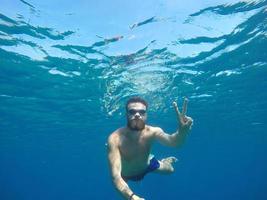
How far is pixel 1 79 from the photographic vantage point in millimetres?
23609

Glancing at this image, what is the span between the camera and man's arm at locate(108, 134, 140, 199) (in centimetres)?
701

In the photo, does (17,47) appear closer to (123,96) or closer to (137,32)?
(137,32)

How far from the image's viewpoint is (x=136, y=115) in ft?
28.2

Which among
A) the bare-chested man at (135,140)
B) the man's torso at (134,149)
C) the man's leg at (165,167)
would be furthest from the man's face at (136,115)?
the man's leg at (165,167)

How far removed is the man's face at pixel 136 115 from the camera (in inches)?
335

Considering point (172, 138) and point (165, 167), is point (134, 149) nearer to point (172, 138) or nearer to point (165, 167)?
point (172, 138)

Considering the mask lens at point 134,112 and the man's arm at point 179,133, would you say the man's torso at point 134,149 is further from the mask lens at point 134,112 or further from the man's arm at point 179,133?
the mask lens at point 134,112

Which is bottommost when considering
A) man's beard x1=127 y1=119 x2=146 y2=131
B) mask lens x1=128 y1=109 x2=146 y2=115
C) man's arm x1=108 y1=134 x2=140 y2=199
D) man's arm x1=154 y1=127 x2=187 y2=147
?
man's arm x1=108 y1=134 x2=140 y2=199

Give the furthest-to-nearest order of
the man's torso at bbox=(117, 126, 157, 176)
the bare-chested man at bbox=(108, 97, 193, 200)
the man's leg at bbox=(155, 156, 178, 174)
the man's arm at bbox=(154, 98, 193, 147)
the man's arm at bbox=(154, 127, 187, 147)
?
1. the man's leg at bbox=(155, 156, 178, 174)
2. the man's torso at bbox=(117, 126, 157, 176)
3. the man's arm at bbox=(154, 127, 187, 147)
4. the man's arm at bbox=(154, 98, 193, 147)
5. the bare-chested man at bbox=(108, 97, 193, 200)

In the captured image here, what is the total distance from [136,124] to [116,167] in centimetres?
134

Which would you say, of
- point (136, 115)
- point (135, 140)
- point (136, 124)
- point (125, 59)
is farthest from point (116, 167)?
point (125, 59)

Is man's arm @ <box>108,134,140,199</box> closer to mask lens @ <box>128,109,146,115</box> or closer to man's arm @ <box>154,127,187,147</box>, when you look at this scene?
mask lens @ <box>128,109,146,115</box>

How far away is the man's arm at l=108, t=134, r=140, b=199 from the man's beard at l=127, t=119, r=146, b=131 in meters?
0.49

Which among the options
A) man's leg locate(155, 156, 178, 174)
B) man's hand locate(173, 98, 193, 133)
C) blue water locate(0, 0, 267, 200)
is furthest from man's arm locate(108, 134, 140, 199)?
blue water locate(0, 0, 267, 200)
